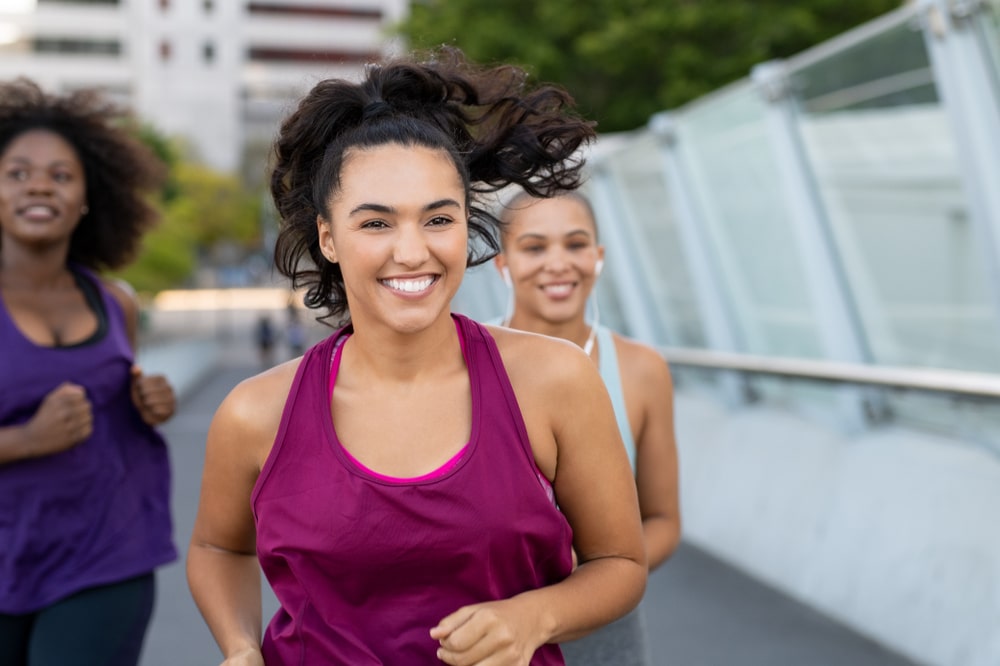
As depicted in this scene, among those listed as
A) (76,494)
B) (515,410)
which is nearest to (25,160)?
(76,494)

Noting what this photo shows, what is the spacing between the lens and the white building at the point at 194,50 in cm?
8969

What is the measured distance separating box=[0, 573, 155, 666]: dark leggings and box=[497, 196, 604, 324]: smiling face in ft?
4.66

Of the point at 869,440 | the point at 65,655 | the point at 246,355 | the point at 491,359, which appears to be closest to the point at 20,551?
the point at 65,655

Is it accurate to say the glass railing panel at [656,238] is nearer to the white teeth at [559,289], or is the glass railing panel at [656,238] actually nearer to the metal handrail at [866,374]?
the metal handrail at [866,374]

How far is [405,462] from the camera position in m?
2.38

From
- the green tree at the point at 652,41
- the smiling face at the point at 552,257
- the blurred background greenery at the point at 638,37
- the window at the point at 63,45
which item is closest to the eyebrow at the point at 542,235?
the smiling face at the point at 552,257

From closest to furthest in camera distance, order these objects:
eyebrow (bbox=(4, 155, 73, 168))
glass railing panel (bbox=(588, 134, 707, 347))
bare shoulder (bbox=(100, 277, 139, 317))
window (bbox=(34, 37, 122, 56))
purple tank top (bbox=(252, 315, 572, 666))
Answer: purple tank top (bbox=(252, 315, 572, 666))
eyebrow (bbox=(4, 155, 73, 168))
bare shoulder (bbox=(100, 277, 139, 317))
glass railing panel (bbox=(588, 134, 707, 347))
window (bbox=(34, 37, 122, 56))

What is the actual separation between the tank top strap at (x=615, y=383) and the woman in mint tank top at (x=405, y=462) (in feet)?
3.33

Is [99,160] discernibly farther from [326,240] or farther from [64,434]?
[326,240]

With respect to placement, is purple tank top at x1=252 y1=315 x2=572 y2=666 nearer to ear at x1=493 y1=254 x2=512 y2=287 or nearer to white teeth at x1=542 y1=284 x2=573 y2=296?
white teeth at x1=542 y1=284 x2=573 y2=296

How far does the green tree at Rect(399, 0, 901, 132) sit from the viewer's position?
23.1 metres

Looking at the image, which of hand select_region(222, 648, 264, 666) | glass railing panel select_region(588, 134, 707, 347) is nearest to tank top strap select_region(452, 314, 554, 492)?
hand select_region(222, 648, 264, 666)

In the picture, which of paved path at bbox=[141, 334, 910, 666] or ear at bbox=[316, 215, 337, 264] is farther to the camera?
paved path at bbox=[141, 334, 910, 666]

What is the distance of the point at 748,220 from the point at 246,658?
7112 millimetres
